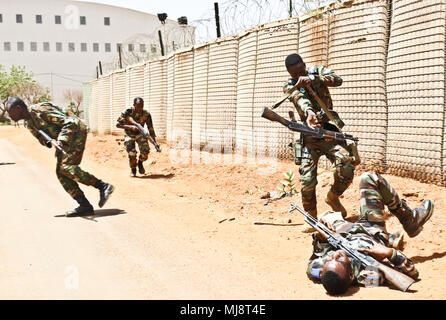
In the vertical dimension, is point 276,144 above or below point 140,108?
below

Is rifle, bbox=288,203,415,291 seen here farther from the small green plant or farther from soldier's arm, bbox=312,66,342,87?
the small green plant

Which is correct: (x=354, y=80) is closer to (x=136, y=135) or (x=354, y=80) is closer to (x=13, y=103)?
(x=13, y=103)

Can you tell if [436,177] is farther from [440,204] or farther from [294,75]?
[294,75]

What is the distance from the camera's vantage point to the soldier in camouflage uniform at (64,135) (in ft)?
19.0

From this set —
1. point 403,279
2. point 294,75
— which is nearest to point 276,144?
point 294,75

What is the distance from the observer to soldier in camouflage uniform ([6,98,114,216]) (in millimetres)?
5793

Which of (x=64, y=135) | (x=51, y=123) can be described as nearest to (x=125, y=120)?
(x=51, y=123)

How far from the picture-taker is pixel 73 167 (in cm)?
585

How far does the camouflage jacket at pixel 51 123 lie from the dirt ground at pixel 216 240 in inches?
38.4

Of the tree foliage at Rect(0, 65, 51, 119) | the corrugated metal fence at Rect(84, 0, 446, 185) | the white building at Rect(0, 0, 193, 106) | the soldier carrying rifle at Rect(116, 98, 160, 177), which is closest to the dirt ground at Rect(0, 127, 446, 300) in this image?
the corrugated metal fence at Rect(84, 0, 446, 185)

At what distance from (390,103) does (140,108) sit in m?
4.93

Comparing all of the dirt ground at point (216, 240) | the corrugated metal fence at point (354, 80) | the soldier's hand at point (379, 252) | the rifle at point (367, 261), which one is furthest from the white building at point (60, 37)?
the soldier's hand at point (379, 252)

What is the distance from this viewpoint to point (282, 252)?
4352mm
